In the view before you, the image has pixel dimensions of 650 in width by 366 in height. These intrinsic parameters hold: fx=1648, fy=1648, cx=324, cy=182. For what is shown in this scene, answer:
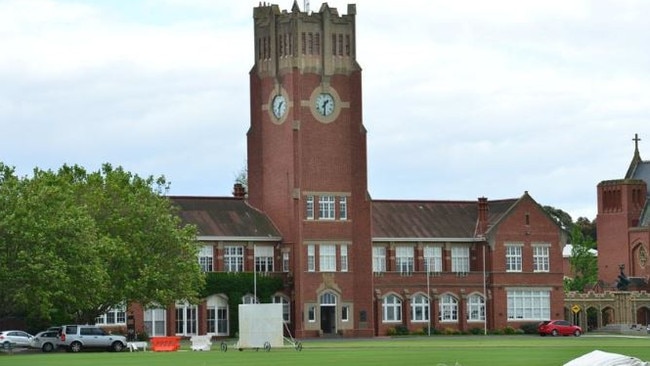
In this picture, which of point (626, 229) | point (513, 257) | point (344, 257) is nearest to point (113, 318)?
point (344, 257)

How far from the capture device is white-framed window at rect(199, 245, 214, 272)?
112938 mm

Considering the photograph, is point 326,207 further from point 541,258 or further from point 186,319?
point 541,258

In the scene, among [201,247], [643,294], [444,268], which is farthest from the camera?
[643,294]

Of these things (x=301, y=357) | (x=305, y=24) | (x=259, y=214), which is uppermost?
(x=305, y=24)

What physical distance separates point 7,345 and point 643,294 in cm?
6749

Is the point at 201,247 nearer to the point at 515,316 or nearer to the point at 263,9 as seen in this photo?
the point at 263,9

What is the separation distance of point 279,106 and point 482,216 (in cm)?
1900

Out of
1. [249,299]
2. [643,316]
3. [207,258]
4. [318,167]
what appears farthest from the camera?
[643,316]

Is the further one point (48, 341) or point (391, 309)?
point (391, 309)

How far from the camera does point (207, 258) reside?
372ft

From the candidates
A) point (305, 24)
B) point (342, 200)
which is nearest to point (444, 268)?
point (342, 200)

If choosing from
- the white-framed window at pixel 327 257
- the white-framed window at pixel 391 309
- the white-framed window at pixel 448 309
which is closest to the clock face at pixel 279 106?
the white-framed window at pixel 327 257

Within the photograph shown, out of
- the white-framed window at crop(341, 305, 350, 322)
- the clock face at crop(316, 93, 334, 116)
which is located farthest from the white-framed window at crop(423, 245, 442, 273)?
the clock face at crop(316, 93, 334, 116)

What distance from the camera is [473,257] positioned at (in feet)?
409
